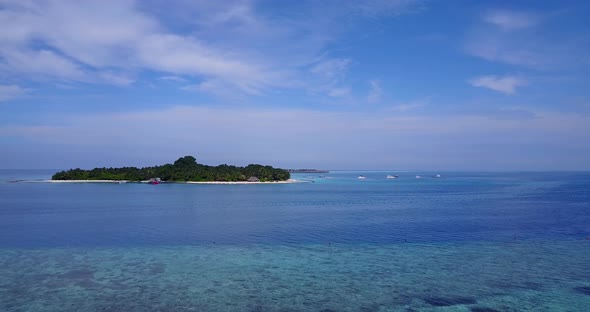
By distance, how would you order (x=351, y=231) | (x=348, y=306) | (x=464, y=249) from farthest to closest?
(x=351, y=231) → (x=464, y=249) → (x=348, y=306)

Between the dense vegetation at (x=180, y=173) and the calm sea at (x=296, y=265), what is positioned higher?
the dense vegetation at (x=180, y=173)

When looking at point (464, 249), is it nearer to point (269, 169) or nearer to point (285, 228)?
point (285, 228)

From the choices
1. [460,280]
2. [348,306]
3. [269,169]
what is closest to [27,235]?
[348,306]

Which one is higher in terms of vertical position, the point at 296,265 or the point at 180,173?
the point at 180,173

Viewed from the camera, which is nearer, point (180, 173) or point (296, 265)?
point (296, 265)

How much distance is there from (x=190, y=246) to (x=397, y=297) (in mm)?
16448

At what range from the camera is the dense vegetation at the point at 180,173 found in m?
139

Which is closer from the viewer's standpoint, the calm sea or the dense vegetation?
the calm sea

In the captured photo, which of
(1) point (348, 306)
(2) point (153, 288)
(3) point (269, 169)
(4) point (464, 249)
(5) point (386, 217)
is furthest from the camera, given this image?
(3) point (269, 169)

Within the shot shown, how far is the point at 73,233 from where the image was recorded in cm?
3522

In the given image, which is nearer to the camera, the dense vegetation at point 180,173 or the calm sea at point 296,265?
the calm sea at point 296,265

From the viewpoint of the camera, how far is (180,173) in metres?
140

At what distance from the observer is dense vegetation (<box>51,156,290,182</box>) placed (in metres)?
139

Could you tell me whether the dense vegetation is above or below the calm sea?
above
